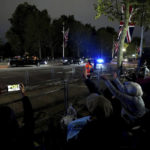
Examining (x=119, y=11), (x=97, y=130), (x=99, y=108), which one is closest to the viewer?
(x=97, y=130)

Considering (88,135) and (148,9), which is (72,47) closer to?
(148,9)

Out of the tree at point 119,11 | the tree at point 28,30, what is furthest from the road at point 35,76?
the tree at point 28,30

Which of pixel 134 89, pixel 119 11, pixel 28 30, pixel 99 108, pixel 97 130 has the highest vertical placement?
pixel 28 30

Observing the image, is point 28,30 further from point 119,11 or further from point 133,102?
point 133,102

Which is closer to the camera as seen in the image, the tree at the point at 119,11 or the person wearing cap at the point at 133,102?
the person wearing cap at the point at 133,102

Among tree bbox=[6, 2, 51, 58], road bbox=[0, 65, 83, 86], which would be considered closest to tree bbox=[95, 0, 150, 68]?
road bbox=[0, 65, 83, 86]

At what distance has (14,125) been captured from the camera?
179 centimetres

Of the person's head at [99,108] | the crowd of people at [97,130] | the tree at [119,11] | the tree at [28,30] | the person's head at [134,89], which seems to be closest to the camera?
the crowd of people at [97,130]

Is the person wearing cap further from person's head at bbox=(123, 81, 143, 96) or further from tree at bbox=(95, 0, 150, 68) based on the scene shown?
tree at bbox=(95, 0, 150, 68)

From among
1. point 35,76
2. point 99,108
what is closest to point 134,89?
point 99,108

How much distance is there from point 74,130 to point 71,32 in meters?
60.6

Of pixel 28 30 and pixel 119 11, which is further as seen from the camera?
pixel 28 30

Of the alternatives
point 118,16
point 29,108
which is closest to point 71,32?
point 118,16

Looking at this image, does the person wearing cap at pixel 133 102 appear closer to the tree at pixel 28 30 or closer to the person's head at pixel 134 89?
the person's head at pixel 134 89
